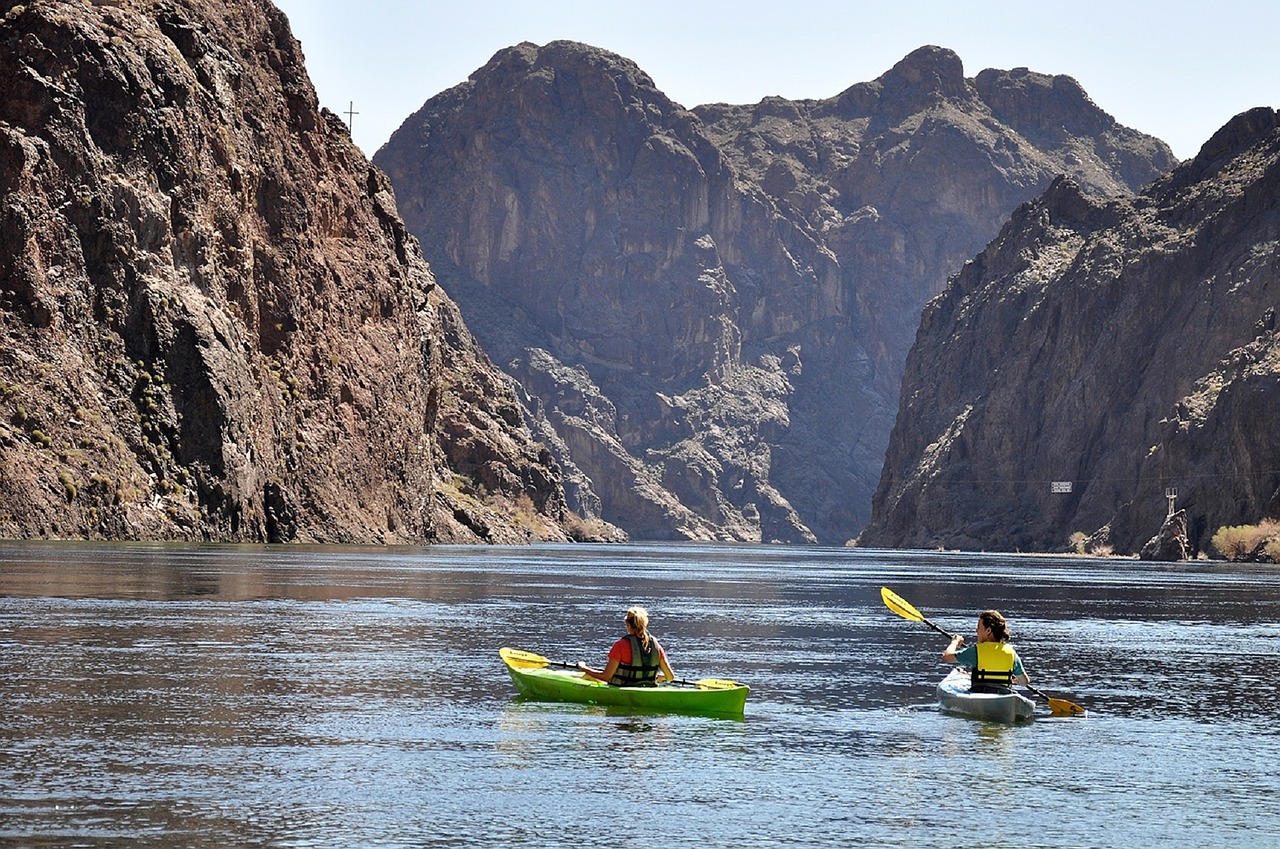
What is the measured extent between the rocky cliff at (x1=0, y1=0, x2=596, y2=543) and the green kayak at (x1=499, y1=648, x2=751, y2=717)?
80482 mm

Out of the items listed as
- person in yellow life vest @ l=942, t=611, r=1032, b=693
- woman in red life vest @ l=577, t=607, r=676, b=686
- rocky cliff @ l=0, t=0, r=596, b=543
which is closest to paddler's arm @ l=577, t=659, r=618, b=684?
woman in red life vest @ l=577, t=607, r=676, b=686

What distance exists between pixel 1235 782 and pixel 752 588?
227ft

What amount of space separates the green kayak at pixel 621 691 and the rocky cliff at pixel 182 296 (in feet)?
264

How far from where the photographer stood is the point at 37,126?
121 meters

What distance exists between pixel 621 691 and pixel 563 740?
3.85 meters

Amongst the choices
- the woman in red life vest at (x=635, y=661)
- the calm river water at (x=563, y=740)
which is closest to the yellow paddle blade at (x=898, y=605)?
the calm river water at (x=563, y=740)

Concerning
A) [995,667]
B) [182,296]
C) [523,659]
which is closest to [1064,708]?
[995,667]

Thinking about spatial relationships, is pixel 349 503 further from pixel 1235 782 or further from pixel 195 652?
pixel 1235 782

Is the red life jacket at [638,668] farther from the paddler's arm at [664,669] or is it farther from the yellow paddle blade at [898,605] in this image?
the yellow paddle blade at [898,605]

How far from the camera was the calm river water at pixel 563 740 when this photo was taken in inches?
827

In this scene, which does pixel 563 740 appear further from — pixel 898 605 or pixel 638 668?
pixel 898 605

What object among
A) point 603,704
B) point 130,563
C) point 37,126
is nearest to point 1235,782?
point 603,704

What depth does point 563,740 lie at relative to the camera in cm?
2833

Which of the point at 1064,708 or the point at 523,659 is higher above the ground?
the point at 523,659
